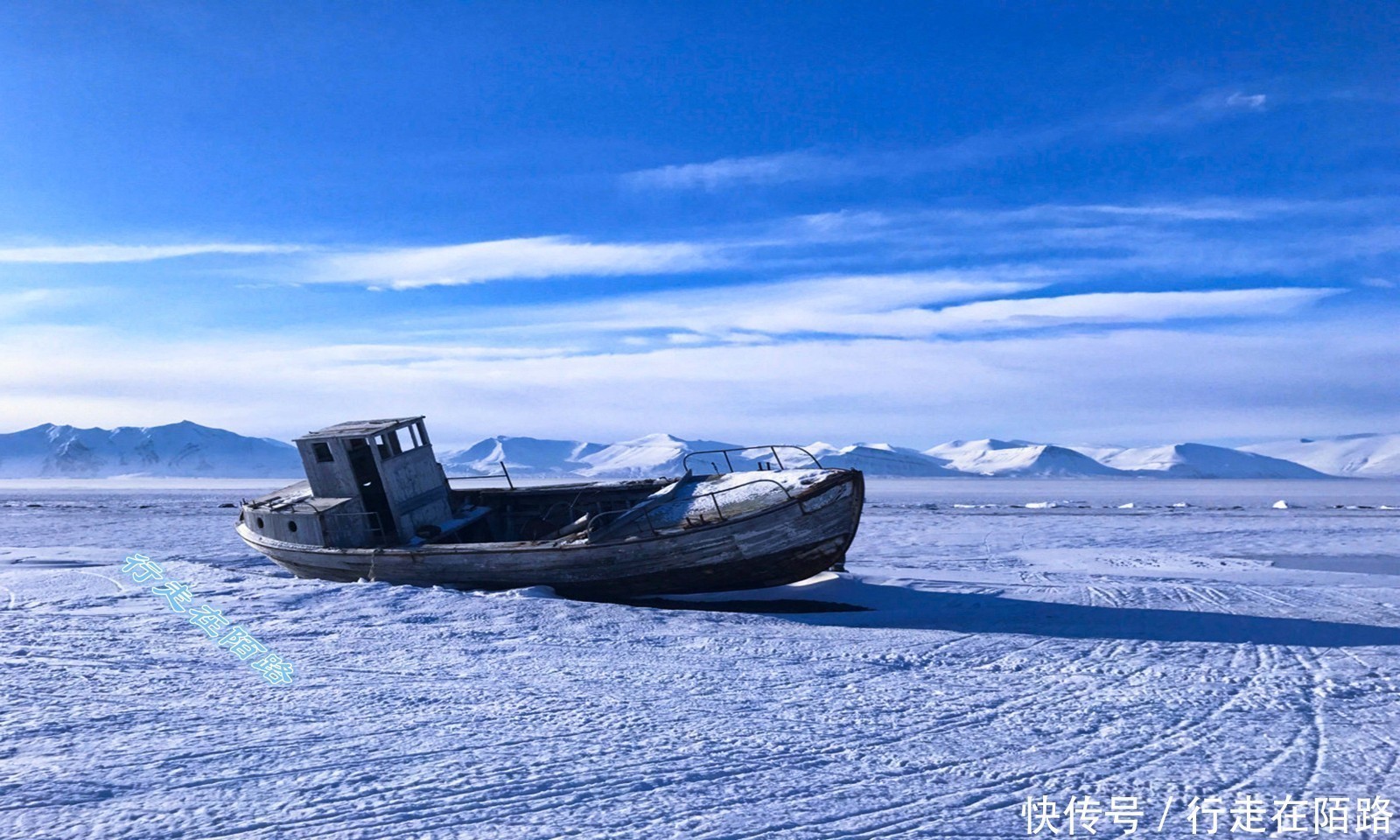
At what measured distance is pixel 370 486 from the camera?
17578mm

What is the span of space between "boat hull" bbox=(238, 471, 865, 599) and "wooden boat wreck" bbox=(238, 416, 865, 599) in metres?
0.02

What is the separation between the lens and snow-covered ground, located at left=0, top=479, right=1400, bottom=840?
16.0ft

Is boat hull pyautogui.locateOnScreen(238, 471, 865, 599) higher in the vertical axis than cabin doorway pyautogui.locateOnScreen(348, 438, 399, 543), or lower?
lower

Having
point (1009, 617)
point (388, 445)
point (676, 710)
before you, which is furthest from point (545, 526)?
point (676, 710)

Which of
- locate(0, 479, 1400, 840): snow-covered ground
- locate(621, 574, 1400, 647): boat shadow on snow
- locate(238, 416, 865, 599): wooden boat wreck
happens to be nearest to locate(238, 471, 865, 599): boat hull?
locate(238, 416, 865, 599): wooden boat wreck

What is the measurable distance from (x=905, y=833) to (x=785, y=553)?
8790 mm

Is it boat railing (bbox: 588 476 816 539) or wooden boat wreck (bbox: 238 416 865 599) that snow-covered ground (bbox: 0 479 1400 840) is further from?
boat railing (bbox: 588 476 816 539)

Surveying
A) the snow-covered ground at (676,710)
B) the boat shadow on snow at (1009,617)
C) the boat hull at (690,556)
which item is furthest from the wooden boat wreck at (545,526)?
the snow-covered ground at (676,710)

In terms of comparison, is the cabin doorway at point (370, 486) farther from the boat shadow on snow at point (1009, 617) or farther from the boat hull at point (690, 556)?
the boat shadow on snow at point (1009, 617)

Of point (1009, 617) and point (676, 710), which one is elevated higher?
point (676, 710)

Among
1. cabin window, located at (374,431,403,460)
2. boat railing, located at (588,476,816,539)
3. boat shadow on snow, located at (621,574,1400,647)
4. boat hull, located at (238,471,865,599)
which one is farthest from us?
cabin window, located at (374,431,403,460)

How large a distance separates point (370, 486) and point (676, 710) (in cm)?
1246

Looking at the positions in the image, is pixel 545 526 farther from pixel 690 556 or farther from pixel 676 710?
pixel 676 710

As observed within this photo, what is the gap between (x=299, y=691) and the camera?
23.6ft
